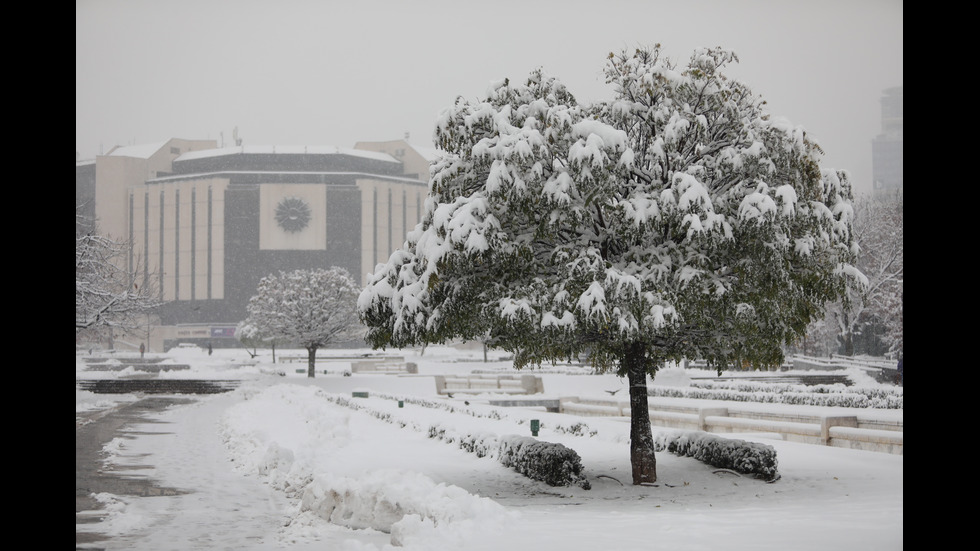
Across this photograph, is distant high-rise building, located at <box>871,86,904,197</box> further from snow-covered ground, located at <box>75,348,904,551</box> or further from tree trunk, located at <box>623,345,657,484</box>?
tree trunk, located at <box>623,345,657,484</box>

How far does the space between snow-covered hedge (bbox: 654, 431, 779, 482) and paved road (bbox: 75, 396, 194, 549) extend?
323 inches

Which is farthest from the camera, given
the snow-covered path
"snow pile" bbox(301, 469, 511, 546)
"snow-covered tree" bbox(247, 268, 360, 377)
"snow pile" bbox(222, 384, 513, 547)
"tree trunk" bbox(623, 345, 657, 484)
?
"snow-covered tree" bbox(247, 268, 360, 377)

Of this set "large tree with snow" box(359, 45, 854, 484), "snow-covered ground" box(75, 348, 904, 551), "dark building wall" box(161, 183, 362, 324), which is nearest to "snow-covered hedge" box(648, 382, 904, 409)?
"snow-covered ground" box(75, 348, 904, 551)

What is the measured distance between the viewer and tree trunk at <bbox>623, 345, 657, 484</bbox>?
1360 cm

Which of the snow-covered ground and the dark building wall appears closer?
the snow-covered ground

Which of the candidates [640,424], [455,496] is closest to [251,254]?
[640,424]

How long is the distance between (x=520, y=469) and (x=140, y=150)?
12232 cm

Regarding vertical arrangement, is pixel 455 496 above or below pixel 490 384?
above

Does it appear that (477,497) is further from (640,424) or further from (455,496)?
(640,424)

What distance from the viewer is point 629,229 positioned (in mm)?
12219

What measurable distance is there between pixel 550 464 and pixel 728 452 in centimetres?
286

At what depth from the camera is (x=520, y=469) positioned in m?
14.8
